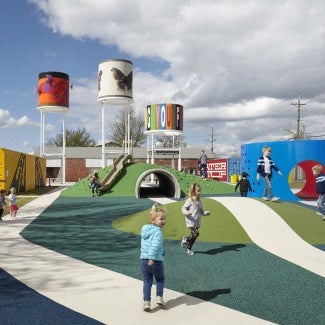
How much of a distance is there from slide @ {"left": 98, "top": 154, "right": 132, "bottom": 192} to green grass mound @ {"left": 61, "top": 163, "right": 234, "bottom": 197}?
0.99 feet

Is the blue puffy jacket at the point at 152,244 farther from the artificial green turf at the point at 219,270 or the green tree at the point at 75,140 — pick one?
the green tree at the point at 75,140

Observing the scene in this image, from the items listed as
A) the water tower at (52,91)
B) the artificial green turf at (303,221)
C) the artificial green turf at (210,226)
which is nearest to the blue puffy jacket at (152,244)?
the artificial green turf at (210,226)


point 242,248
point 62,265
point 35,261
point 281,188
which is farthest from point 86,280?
point 281,188

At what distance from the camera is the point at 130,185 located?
25.9m

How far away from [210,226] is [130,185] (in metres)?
16.2

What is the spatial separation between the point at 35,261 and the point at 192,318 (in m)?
4.13

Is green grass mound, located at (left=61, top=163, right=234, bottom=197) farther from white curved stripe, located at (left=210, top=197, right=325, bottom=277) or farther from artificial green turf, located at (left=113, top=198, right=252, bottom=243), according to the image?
white curved stripe, located at (left=210, top=197, right=325, bottom=277)

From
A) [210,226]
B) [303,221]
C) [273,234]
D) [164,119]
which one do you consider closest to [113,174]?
[164,119]

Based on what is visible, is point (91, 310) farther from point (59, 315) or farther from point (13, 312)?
point (13, 312)

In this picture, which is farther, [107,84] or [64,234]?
[107,84]

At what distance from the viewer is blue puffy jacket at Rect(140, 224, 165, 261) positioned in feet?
15.8

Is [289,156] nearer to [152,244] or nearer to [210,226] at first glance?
[210,226]

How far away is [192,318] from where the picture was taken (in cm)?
460

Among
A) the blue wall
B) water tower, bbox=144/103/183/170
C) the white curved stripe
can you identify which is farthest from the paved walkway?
water tower, bbox=144/103/183/170
